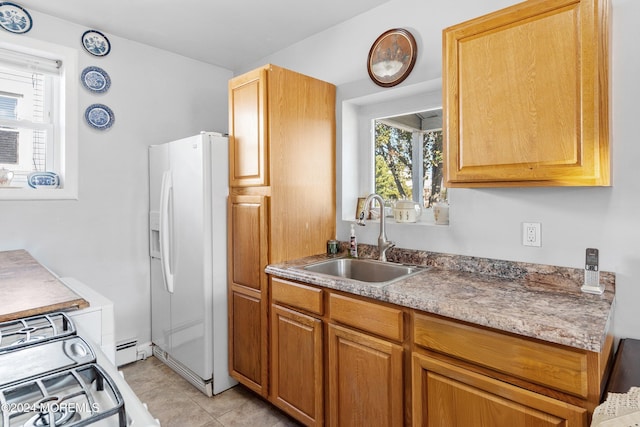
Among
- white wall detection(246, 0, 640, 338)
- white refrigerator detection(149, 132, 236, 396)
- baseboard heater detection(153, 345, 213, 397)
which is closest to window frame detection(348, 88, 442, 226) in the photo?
white wall detection(246, 0, 640, 338)

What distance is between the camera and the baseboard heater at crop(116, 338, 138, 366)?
2842 millimetres

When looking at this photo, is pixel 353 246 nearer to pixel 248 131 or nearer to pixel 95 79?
pixel 248 131

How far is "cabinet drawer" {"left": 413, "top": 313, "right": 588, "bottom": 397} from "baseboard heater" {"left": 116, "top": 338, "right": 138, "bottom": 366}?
2.40 m

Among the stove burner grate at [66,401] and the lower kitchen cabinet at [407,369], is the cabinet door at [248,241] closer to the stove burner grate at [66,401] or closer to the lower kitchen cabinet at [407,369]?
the lower kitchen cabinet at [407,369]

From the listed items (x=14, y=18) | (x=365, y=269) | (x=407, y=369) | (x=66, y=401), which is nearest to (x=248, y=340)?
(x=365, y=269)

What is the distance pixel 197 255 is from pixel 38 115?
156cm

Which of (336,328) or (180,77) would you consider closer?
(336,328)

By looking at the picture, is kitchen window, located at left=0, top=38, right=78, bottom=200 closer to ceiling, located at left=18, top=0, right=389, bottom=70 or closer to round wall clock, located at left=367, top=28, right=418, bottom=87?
ceiling, located at left=18, top=0, right=389, bottom=70

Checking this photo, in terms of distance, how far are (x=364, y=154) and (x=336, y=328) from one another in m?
1.32

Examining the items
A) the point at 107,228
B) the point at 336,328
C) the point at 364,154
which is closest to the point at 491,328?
the point at 336,328

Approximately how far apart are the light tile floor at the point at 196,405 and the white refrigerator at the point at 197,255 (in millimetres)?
73

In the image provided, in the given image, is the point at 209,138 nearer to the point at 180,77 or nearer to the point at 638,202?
the point at 180,77

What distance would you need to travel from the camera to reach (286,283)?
2.06 meters

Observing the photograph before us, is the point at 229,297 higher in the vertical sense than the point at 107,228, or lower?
lower
